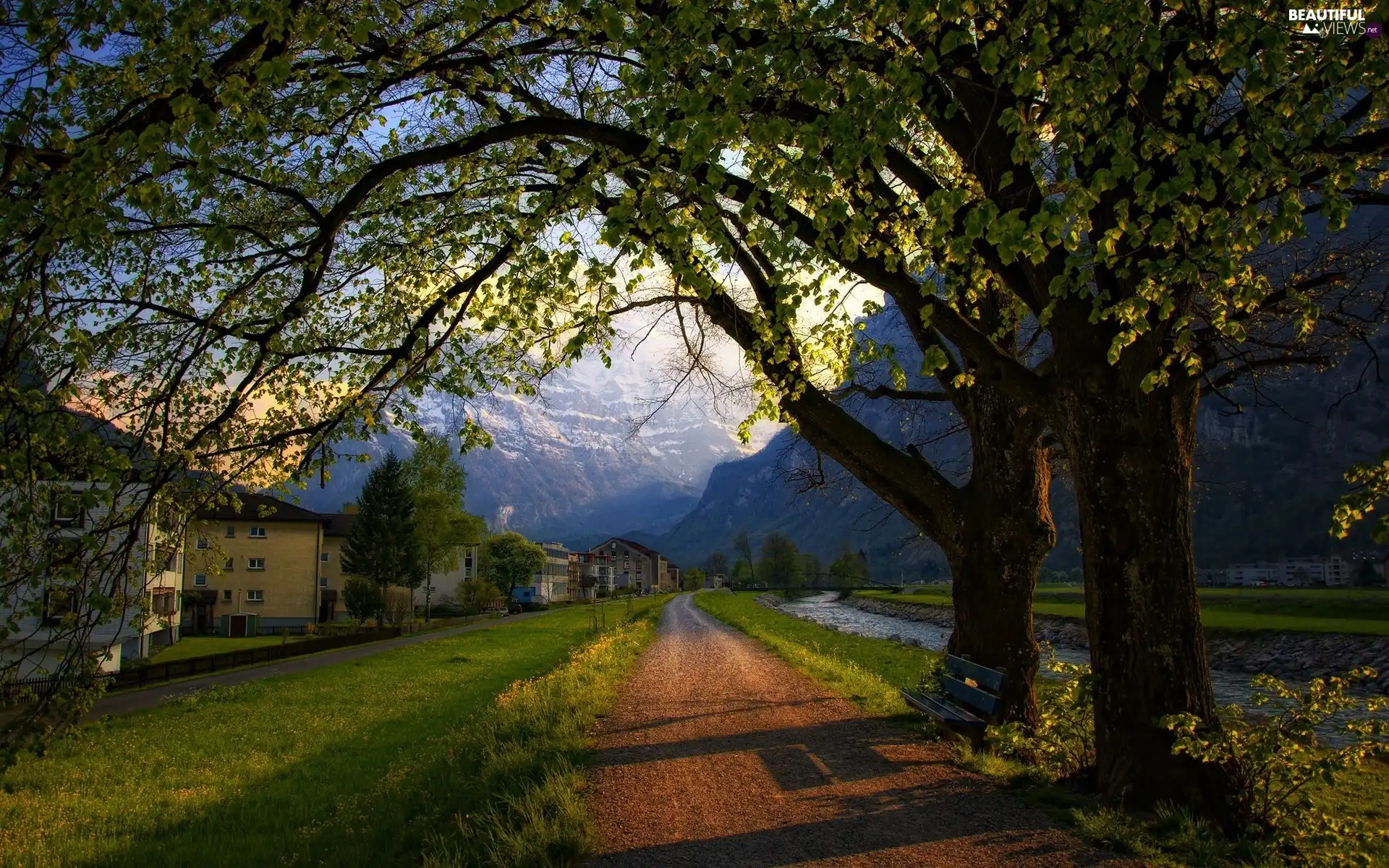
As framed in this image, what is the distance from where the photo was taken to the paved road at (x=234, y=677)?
2533cm

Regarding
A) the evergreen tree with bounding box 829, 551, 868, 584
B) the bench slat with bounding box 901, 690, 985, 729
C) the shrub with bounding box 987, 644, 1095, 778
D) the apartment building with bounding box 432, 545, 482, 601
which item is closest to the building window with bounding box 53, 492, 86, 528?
the shrub with bounding box 987, 644, 1095, 778

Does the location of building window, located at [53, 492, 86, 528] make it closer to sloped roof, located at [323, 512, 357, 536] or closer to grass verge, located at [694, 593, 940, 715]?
grass verge, located at [694, 593, 940, 715]

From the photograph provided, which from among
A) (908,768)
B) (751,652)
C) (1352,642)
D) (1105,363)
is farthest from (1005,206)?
(1352,642)

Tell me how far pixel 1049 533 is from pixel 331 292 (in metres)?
10.5

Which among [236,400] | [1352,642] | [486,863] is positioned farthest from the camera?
[1352,642]

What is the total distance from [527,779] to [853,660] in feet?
66.6

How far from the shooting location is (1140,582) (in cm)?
717

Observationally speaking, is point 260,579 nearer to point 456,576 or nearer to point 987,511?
point 456,576

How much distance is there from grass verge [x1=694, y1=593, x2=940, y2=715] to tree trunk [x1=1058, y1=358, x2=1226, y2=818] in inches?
196

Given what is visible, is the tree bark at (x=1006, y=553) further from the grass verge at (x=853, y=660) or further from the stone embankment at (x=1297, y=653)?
the stone embankment at (x=1297, y=653)

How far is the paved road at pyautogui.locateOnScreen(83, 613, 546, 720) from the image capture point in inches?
997

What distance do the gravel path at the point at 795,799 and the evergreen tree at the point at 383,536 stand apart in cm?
5533

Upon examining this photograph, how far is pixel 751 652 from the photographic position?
24.3m

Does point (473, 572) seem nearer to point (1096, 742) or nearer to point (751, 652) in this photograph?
point (751, 652)
